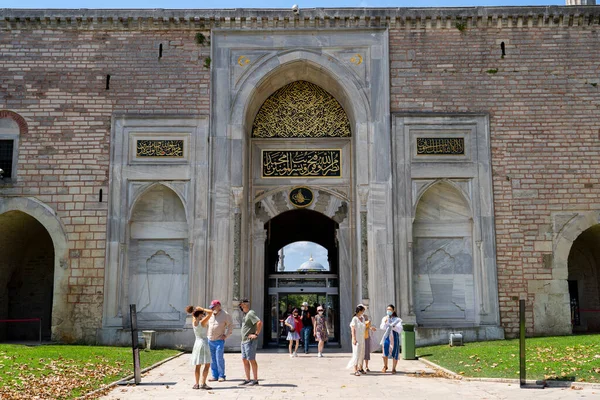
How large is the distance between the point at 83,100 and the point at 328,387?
1011 cm

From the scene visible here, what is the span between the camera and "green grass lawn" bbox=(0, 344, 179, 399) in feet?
27.5

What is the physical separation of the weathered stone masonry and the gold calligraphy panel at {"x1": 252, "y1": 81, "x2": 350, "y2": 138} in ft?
5.39

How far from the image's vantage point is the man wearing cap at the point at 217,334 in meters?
9.70

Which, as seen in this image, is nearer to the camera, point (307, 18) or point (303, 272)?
point (307, 18)

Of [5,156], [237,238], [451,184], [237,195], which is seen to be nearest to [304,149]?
[237,195]

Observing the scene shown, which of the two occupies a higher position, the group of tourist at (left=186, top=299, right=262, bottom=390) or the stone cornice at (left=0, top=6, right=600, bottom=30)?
the stone cornice at (left=0, top=6, right=600, bottom=30)

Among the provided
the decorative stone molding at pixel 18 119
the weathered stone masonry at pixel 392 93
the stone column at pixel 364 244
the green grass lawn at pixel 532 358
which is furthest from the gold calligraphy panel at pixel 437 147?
the decorative stone molding at pixel 18 119

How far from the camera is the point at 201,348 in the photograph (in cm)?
920

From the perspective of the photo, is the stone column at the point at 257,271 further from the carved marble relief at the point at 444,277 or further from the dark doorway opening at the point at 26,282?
the dark doorway opening at the point at 26,282

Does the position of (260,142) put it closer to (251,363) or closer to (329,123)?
(329,123)

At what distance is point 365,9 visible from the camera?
16.2 meters

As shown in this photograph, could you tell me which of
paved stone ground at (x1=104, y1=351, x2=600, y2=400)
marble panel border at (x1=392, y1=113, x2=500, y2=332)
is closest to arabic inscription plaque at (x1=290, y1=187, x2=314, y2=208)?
marble panel border at (x1=392, y1=113, x2=500, y2=332)

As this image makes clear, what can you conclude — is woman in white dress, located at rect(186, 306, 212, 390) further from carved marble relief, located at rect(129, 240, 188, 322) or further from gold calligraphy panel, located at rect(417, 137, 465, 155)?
gold calligraphy panel, located at rect(417, 137, 465, 155)

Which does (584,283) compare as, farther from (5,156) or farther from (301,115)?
(5,156)
